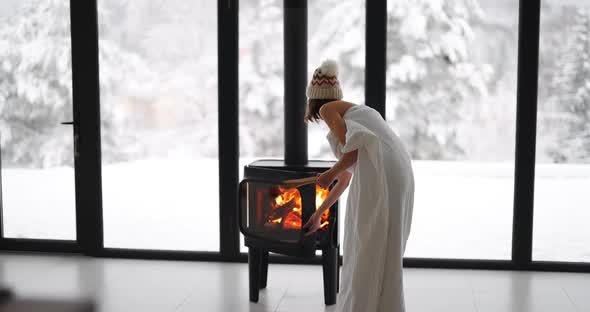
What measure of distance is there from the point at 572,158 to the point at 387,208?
188 cm

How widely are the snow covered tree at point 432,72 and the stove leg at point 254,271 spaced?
122 centimetres

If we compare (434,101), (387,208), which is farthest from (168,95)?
(387,208)

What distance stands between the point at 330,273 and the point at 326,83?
3.30ft

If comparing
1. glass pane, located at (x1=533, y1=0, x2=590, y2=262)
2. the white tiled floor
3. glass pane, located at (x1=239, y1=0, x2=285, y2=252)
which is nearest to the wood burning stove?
the white tiled floor

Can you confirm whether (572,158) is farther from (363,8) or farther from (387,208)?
(387,208)

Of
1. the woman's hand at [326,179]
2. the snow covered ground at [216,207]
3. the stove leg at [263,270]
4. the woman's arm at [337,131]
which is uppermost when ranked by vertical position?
the woman's arm at [337,131]

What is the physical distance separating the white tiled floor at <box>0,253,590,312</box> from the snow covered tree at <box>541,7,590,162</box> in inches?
29.8

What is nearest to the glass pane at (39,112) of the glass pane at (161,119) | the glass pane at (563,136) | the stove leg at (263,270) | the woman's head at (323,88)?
the glass pane at (161,119)

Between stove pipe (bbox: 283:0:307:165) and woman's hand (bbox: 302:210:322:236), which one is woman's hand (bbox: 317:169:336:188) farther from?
stove pipe (bbox: 283:0:307:165)

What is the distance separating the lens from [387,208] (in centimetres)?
274

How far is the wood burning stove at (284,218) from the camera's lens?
334 cm

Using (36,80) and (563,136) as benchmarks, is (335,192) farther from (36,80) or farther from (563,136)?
(36,80)

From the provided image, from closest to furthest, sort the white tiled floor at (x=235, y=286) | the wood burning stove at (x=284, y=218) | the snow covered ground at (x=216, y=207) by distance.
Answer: the wood burning stove at (x=284, y=218)
the white tiled floor at (x=235, y=286)
the snow covered ground at (x=216, y=207)

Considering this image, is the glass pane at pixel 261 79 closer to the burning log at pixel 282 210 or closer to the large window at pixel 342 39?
the large window at pixel 342 39
